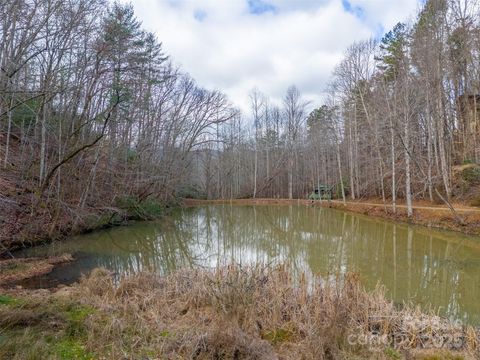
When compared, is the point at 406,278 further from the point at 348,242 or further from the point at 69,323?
the point at 69,323

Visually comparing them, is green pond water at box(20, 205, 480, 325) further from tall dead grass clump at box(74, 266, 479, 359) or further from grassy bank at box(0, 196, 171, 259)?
tall dead grass clump at box(74, 266, 479, 359)

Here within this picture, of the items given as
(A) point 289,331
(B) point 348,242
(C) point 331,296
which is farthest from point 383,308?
(B) point 348,242

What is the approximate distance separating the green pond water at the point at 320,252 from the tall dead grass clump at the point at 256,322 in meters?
0.94

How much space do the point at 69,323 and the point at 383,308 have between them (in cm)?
425

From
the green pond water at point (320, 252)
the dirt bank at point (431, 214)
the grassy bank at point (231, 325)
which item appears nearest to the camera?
the grassy bank at point (231, 325)

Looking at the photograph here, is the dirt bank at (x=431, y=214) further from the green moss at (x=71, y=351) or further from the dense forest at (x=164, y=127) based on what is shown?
the green moss at (x=71, y=351)

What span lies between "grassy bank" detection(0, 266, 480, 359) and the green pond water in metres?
1.02

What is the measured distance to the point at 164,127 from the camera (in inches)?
1049

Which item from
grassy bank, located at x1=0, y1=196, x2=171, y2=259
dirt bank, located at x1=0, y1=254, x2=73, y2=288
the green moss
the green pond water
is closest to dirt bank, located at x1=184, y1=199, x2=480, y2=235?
the green pond water

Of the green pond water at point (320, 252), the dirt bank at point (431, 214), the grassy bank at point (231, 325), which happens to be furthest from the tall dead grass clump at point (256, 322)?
the dirt bank at point (431, 214)

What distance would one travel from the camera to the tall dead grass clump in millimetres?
3434

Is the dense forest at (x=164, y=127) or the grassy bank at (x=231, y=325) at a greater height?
the dense forest at (x=164, y=127)

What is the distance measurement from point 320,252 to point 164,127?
764 inches

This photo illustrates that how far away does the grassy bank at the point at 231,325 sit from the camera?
3.36 metres
